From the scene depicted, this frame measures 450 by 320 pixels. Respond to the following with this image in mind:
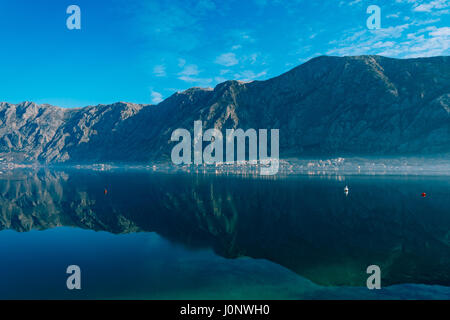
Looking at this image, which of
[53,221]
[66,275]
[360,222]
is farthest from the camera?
[53,221]

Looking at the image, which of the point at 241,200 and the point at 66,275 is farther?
the point at 241,200

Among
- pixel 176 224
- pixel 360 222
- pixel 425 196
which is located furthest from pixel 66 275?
pixel 425 196
